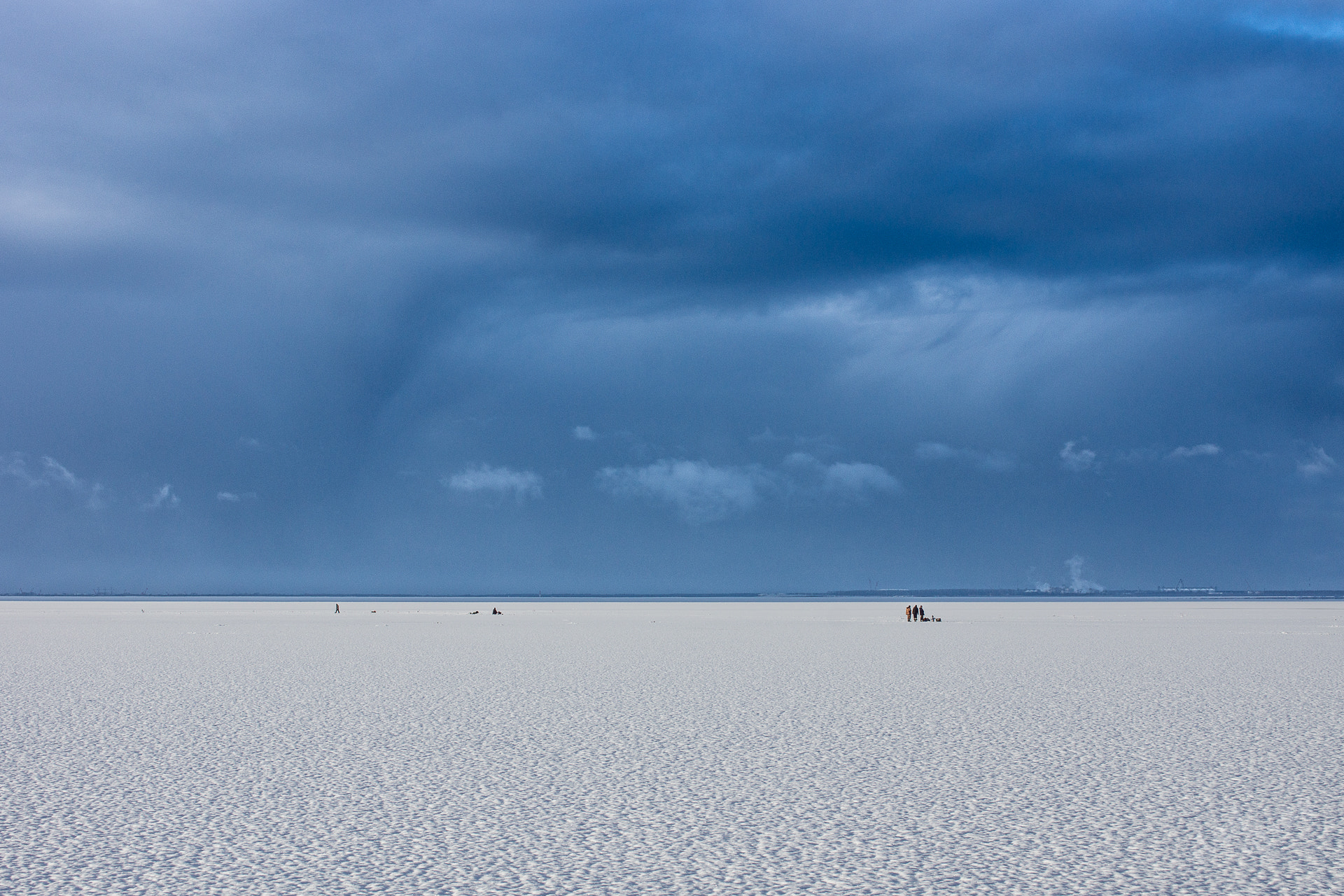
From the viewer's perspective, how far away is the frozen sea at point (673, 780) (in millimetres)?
8227

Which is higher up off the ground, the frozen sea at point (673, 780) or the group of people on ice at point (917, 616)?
the group of people on ice at point (917, 616)

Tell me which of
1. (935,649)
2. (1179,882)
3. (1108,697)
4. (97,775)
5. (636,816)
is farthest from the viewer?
(935,649)

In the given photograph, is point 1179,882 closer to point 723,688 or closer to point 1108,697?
point 1108,697

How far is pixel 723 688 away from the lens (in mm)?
21078

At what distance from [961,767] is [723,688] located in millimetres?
9099

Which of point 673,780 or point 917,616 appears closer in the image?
point 673,780

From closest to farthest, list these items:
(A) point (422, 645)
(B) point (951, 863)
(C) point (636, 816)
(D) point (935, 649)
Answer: (B) point (951, 863) → (C) point (636, 816) → (D) point (935, 649) → (A) point (422, 645)

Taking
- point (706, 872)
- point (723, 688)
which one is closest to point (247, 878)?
point (706, 872)

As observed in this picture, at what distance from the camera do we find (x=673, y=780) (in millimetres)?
11602

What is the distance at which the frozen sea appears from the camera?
823 centimetres

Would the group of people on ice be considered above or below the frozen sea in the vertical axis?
above

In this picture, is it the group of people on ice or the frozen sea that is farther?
the group of people on ice

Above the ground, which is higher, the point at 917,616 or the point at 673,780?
the point at 917,616

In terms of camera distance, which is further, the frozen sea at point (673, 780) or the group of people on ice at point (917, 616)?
the group of people on ice at point (917, 616)
